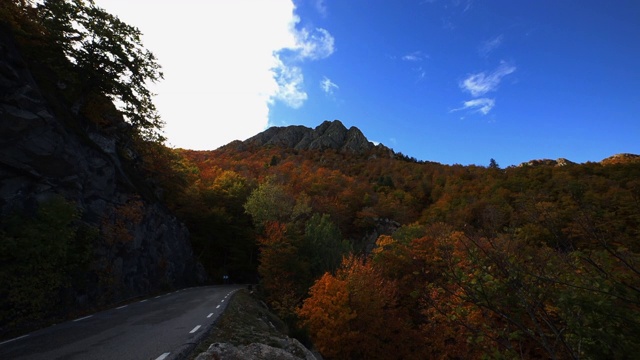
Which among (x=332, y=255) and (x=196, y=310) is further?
(x=332, y=255)

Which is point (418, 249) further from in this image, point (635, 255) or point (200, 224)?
point (635, 255)

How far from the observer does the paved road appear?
7391mm

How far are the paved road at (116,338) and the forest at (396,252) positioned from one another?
2.96 m

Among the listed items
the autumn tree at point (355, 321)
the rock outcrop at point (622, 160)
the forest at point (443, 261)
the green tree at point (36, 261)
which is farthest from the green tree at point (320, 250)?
the rock outcrop at point (622, 160)

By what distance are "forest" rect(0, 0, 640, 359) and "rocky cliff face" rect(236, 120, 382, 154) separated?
74.1 meters

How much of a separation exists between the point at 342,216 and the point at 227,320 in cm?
5060

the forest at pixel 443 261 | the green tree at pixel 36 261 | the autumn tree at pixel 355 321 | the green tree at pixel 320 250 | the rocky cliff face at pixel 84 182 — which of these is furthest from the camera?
the green tree at pixel 320 250

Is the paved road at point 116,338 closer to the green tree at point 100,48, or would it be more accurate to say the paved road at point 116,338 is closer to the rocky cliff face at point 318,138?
the green tree at point 100,48

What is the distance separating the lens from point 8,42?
48.2ft

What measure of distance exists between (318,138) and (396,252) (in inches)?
4777

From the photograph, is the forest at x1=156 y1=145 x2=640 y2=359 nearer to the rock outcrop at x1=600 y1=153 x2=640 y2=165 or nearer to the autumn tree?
the autumn tree

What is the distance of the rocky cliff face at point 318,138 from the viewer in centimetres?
14450

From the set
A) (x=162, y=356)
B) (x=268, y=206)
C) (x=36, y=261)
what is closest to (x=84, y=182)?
(x=36, y=261)

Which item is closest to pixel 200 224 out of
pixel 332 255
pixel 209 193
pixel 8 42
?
pixel 209 193
